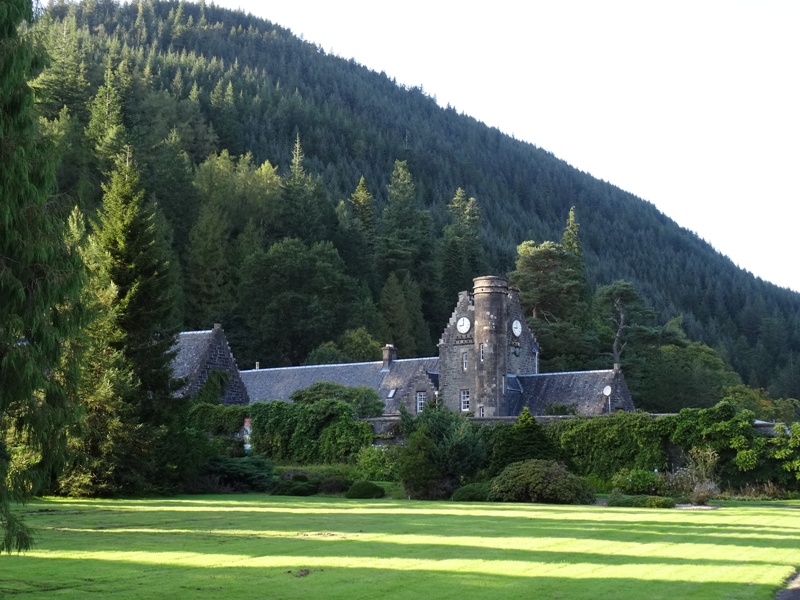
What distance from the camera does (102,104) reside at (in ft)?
303

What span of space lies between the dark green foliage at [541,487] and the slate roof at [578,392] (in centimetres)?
2283

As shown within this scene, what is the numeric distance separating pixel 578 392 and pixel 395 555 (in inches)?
1654

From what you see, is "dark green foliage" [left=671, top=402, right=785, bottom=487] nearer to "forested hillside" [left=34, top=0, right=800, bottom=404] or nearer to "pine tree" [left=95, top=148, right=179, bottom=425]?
"pine tree" [left=95, top=148, right=179, bottom=425]

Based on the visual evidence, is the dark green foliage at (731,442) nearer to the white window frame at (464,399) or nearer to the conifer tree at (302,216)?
the white window frame at (464,399)

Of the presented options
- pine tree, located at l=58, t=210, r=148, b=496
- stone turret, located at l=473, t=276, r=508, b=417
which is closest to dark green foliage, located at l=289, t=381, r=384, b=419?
stone turret, located at l=473, t=276, r=508, b=417

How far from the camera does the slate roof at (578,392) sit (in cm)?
5575

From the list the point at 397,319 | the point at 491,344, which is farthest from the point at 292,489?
the point at 397,319

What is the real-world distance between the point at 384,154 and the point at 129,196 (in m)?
134

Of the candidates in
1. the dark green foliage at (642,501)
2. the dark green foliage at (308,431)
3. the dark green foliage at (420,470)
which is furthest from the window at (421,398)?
the dark green foliage at (642,501)

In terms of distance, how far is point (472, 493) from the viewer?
108 feet

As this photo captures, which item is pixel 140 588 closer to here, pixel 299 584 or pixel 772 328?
pixel 299 584

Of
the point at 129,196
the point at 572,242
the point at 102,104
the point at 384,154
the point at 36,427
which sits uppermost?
the point at 384,154

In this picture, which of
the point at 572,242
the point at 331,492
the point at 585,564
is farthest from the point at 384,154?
the point at 585,564

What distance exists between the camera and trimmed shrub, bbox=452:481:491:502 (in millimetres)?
32656
